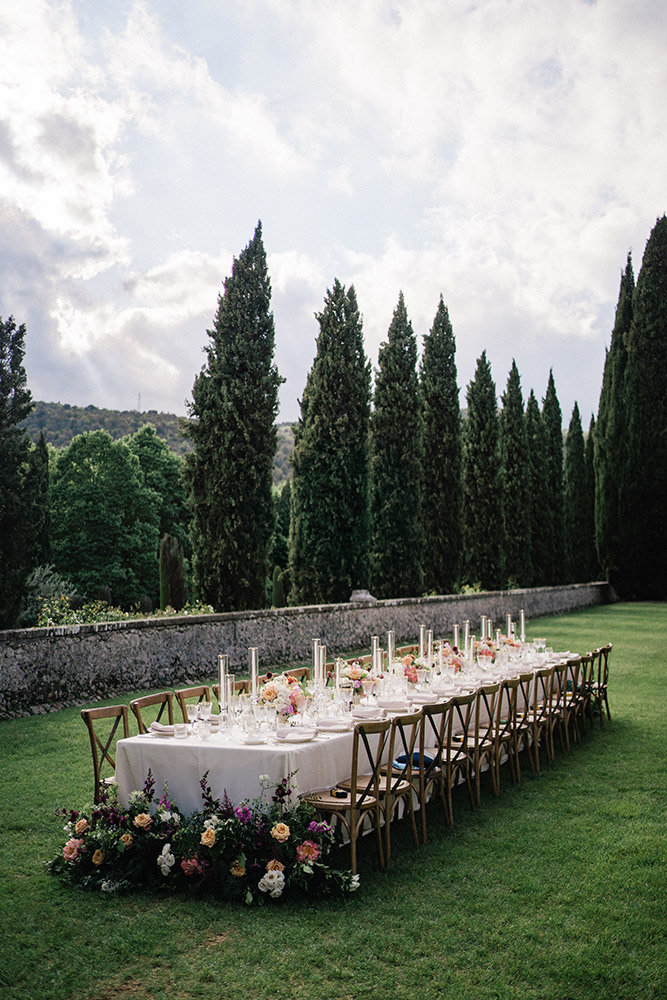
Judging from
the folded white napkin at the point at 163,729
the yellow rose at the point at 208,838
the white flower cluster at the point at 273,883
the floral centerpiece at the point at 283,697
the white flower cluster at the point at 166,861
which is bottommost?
the white flower cluster at the point at 273,883

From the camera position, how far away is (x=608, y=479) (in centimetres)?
3306

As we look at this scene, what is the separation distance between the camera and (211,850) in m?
5.01

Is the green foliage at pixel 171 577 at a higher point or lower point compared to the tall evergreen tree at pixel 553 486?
lower

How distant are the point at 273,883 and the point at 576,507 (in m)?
35.5

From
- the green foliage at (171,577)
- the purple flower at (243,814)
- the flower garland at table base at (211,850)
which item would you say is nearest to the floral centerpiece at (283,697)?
the flower garland at table base at (211,850)

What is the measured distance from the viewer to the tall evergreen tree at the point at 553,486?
34.9 meters

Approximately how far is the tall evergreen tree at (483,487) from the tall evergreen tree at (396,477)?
579 centimetres

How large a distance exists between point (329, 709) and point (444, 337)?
23144 mm

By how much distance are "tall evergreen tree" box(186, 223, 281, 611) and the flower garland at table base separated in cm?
1153

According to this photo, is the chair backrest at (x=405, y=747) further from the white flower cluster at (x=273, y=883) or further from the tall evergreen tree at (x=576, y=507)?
the tall evergreen tree at (x=576, y=507)

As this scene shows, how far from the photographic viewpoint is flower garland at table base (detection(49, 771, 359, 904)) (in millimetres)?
4930

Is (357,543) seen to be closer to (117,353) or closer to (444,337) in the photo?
(444,337)

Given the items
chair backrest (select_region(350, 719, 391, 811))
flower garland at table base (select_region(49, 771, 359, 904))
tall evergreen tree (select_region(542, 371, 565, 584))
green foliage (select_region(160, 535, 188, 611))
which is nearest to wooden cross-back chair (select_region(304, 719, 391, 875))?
chair backrest (select_region(350, 719, 391, 811))

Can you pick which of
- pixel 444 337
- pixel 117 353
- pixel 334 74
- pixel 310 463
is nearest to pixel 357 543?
pixel 310 463
